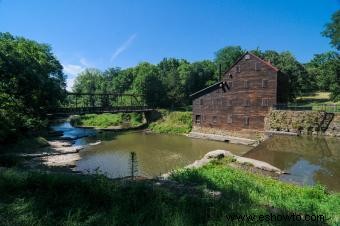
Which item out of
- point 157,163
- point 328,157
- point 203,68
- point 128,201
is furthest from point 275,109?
point 203,68

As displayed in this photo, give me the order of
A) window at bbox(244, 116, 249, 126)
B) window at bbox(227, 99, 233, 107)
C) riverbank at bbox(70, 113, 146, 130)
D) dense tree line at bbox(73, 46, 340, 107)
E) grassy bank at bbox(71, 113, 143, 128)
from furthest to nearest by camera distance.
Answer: grassy bank at bbox(71, 113, 143, 128) < riverbank at bbox(70, 113, 146, 130) < dense tree line at bbox(73, 46, 340, 107) < window at bbox(227, 99, 233, 107) < window at bbox(244, 116, 249, 126)

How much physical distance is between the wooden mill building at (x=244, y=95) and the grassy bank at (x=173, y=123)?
3.77 meters

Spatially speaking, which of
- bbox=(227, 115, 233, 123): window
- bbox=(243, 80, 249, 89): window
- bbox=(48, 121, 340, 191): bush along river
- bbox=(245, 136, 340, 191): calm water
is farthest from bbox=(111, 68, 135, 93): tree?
bbox=(245, 136, 340, 191): calm water

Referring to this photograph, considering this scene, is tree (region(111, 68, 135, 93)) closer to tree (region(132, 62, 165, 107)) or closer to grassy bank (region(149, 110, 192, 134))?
tree (region(132, 62, 165, 107))

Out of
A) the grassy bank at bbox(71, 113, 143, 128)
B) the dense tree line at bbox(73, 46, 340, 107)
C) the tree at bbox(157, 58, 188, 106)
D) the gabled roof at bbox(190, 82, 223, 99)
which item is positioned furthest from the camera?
the tree at bbox(157, 58, 188, 106)

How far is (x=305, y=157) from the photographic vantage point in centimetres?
1866

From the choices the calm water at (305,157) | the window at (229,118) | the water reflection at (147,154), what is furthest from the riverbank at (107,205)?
the window at (229,118)

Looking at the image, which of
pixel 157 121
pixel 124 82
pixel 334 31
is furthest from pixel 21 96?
pixel 124 82

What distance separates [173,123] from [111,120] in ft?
51.6

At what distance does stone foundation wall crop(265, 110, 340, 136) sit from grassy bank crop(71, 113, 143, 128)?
25.1 metres

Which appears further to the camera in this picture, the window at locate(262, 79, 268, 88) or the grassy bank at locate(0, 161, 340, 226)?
the window at locate(262, 79, 268, 88)

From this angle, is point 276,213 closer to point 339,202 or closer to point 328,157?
point 339,202

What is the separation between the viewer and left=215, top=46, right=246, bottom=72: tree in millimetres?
60316

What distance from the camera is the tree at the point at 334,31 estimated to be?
3699 centimetres
